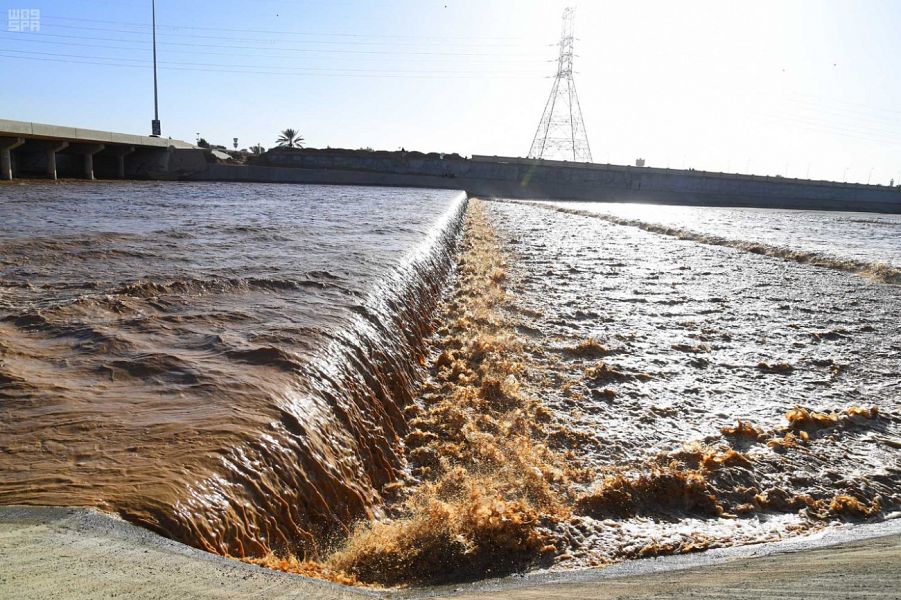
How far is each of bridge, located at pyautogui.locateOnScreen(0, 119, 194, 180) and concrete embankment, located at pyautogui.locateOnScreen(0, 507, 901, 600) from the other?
82.3 ft

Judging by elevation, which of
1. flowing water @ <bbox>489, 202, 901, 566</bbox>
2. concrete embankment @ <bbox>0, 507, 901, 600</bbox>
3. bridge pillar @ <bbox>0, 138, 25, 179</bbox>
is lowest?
flowing water @ <bbox>489, 202, 901, 566</bbox>

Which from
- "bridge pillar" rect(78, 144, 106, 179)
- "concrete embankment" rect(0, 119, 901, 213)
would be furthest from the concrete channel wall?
"bridge pillar" rect(78, 144, 106, 179)

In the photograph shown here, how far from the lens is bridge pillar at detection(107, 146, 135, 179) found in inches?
1245

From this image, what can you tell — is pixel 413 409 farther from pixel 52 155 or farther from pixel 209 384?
pixel 52 155

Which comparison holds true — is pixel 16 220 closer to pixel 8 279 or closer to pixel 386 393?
pixel 8 279

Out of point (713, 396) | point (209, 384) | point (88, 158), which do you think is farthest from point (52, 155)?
point (713, 396)

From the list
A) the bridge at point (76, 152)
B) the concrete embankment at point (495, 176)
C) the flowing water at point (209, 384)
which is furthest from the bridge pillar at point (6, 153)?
the flowing water at point (209, 384)

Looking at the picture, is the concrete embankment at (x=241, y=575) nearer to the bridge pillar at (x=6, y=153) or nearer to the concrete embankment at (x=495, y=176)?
the bridge pillar at (x=6, y=153)

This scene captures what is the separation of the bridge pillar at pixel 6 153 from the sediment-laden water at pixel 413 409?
1809 centimetres

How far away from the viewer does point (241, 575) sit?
6.31 feet

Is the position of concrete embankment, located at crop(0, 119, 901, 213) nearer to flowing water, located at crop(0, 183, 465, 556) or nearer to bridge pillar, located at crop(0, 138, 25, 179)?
bridge pillar, located at crop(0, 138, 25, 179)

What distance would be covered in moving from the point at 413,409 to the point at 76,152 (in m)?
30.1

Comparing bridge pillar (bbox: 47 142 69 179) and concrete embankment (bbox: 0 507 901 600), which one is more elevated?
bridge pillar (bbox: 47 142 69 179)

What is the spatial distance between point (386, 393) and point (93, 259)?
14.7 ft
